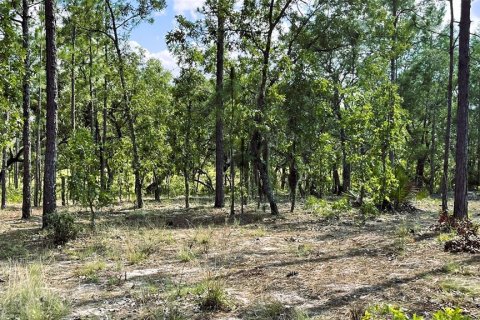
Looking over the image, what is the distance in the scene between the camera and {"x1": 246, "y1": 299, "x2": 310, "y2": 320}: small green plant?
4570 millimetres

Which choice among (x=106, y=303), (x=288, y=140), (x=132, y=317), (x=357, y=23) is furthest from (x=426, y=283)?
(x=357, y=23)

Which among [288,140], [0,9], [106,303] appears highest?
[0,9]

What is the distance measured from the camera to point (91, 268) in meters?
6.91

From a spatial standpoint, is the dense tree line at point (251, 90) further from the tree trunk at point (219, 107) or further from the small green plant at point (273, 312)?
the small green plant at point (273, 312)

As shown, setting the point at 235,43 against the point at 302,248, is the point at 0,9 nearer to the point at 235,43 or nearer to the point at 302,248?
the point at 235,43

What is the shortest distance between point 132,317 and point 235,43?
37.2 ft

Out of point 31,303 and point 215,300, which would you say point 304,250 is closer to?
point 215,300

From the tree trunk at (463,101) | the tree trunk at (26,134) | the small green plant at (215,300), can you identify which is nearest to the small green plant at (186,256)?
the small green plant at (215,300)

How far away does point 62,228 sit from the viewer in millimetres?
9398

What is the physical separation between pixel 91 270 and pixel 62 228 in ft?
9.97

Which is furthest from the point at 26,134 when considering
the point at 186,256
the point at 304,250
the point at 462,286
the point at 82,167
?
the point at 462,286

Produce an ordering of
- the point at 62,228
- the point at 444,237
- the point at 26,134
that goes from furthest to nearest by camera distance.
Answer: the point at 26,134
the point at 62,228
the point at 444,237

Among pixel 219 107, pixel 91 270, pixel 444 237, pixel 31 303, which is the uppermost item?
pixel 219 107

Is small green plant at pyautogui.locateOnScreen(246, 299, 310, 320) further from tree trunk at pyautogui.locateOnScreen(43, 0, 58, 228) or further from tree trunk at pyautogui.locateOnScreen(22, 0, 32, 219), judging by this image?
tree trunk at pyautogui.locateOnScreen(22, 0, 32, 219)
